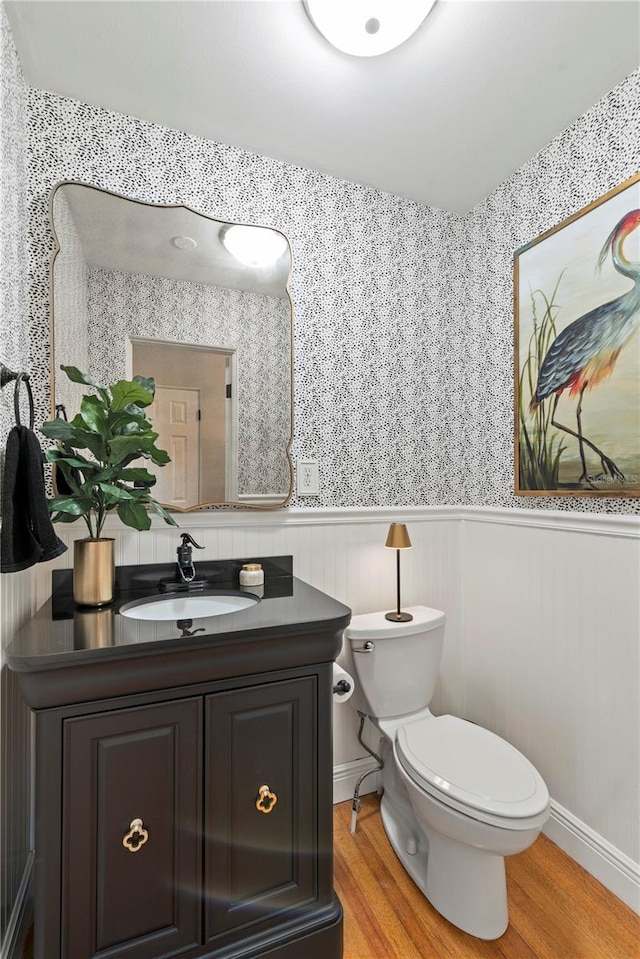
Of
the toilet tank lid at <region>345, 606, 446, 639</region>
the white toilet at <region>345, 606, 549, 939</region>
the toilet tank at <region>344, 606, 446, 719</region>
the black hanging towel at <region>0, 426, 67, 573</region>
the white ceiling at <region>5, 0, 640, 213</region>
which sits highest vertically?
the white ceiling at <region>5, 0, 640, 213</region>

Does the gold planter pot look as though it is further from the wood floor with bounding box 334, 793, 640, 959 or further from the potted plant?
the wood floor with bounding box 334, 793, 640, 959

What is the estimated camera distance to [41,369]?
4.89ft

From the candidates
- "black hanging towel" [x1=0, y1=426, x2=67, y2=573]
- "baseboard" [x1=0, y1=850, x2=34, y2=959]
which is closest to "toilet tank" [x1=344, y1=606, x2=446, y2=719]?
"black hanging towel" [x1=0, y1=426, x2=67, y2=573]

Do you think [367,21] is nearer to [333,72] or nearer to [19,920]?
[333,72]

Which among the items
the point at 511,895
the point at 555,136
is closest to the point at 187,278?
the point at 555,136

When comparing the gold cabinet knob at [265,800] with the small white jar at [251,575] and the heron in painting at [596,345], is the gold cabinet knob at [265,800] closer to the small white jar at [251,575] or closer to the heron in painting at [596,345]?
the small white jar at [251,575]

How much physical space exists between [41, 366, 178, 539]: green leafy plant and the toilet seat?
1067 mm

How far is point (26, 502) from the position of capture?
1.13 meters

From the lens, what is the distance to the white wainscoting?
1476mm

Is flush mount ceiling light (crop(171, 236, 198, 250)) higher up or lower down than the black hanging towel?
higher up

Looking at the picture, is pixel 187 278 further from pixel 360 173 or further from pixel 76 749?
pixel 76 749

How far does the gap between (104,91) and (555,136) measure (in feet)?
5.09

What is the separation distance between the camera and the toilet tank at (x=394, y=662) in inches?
66.7

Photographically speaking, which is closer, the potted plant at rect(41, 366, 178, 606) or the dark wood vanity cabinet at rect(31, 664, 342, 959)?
Result: the dark wood vanity cabinet at rect(31, 664, 342, 959)
